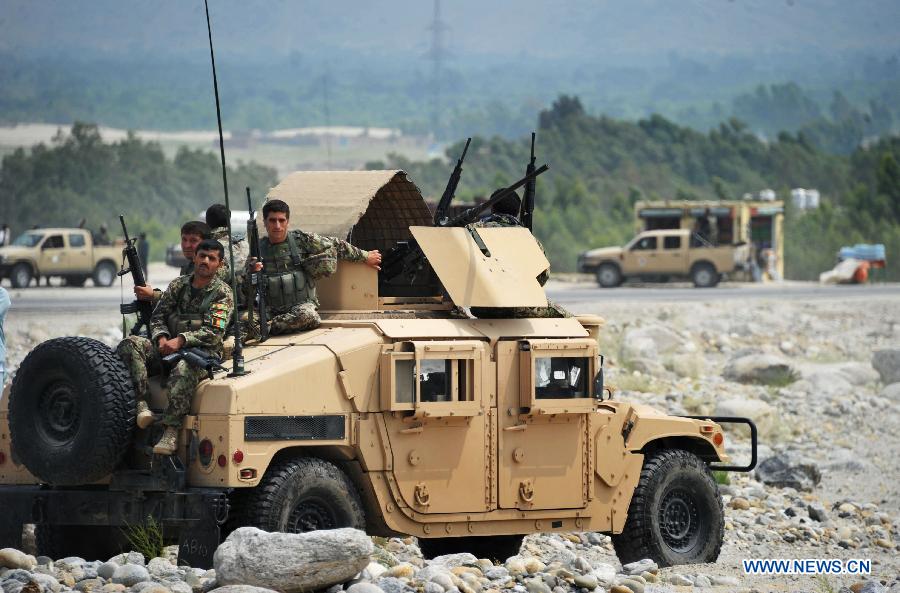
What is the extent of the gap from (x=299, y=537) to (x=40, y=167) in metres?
80.5

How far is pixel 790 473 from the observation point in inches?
798

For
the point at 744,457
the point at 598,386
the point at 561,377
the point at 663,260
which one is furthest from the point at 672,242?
the point at 561,377

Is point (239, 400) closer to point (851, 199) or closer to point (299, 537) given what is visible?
point (299, 537)

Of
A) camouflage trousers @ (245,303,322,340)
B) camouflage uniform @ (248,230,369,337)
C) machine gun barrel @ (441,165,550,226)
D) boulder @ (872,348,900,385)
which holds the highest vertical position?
machine gun barrel @ (441,165,550,226)

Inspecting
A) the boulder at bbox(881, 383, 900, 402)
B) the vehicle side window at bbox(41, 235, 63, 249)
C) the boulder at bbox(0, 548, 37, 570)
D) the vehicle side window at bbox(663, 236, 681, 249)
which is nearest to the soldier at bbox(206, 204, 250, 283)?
the boulder at bbox(0, 548, 37, 570)

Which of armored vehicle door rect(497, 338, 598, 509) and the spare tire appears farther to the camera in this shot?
armored vehicle door rect(497, 338, 598, 509)

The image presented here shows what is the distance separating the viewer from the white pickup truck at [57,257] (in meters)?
44.8

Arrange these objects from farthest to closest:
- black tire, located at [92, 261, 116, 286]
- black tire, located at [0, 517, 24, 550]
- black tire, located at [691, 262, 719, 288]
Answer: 1. black tire, located at [691, 262, 719, 288]
2. black tire, located at [92, 261, 116, 286]
3. black tire, located at [0, 517, 24, 550]

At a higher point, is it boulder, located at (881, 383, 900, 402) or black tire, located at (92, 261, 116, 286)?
black tire, located at (92, 261, 116, 286)

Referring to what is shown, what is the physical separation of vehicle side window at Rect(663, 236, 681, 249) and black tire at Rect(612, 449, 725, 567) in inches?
1399

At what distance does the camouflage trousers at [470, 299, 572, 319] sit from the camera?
41.8 feet

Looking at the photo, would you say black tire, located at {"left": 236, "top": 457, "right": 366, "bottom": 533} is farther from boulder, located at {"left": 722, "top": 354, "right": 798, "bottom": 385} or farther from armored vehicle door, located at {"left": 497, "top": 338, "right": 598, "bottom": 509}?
boulder, located at {"left": 722, "top": 354, "right": 798, "bottom": 385}

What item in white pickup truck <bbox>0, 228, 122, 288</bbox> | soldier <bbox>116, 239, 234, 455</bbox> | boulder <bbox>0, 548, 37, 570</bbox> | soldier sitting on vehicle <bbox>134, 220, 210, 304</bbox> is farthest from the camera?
white pickup truck <bbox>0, 228, 122, 288</bbox>

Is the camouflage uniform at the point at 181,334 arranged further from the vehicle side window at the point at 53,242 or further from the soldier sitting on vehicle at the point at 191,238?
the vehicle side window at the point at 53,242
